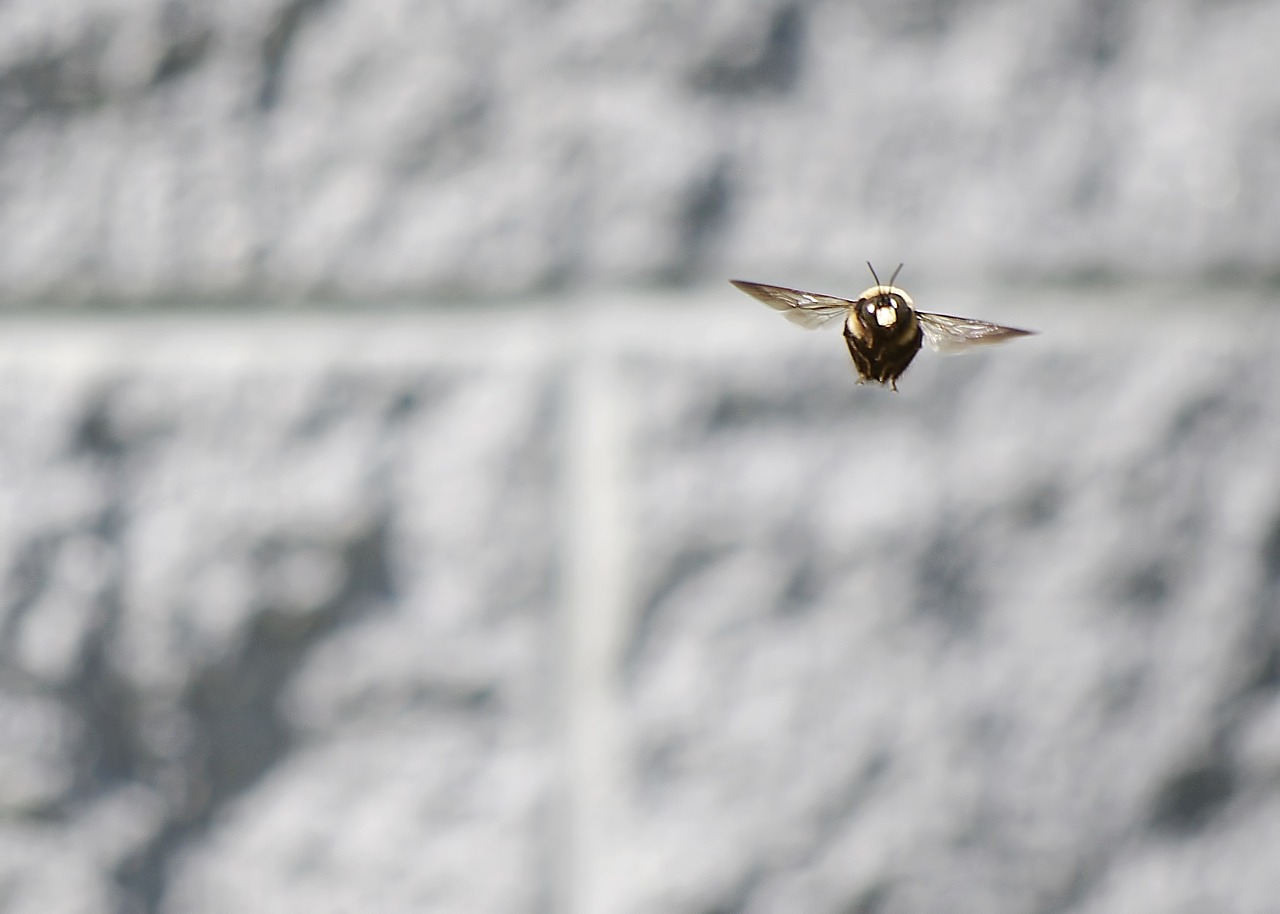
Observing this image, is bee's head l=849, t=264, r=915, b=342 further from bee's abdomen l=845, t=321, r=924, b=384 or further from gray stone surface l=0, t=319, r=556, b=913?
gray stone surface l=0, t=319, r=556, b=913

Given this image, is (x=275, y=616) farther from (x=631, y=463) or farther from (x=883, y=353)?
(x=883, y=353)

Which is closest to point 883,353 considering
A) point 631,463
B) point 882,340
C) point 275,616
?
point 882,340

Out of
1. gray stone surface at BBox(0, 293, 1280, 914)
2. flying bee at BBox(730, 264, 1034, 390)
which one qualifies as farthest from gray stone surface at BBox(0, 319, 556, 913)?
flying bee at BBox(730, 264, 1034, 390)

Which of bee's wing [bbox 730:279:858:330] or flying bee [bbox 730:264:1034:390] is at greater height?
bee's wing [bbox 730:279:858:330]

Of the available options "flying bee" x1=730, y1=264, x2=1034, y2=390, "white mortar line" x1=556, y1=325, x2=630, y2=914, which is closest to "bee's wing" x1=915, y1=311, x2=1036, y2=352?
"flying bee" x1=730, y1=264, x2=1034, y2=390

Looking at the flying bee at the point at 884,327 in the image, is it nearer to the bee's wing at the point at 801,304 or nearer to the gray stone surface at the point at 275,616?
the bee's wing at the point at 801,304

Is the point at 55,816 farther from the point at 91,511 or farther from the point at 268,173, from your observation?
the point at 268,173

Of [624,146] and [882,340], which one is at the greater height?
[624,146]

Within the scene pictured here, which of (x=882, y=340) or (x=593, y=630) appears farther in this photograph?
(x=593, y=630)
